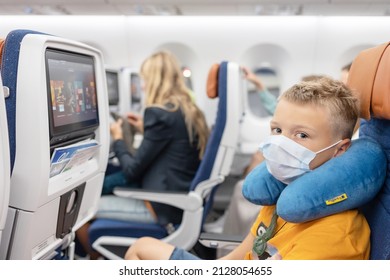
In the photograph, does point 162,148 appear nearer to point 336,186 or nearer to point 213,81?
point 213,81

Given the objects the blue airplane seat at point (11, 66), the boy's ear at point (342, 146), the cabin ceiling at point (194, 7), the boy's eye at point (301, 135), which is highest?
the cabin ceiling at point (194, 7)

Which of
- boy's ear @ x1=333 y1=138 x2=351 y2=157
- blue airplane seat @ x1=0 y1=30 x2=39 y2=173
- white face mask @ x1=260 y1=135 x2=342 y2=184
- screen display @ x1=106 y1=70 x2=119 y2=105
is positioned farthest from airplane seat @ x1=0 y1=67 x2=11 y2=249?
screen display @ x1=106 y1=70 x2=119 y2=105

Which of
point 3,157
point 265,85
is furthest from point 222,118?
point 265,85

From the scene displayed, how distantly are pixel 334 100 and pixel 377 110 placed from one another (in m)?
0.11

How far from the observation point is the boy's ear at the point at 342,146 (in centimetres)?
105

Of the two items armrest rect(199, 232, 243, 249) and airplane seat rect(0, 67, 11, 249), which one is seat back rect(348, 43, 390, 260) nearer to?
armrest rect(199, 232, 243, 249)

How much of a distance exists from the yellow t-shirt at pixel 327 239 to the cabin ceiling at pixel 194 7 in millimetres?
591

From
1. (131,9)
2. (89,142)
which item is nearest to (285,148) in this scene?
(89,142)

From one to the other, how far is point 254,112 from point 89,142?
4013 mm

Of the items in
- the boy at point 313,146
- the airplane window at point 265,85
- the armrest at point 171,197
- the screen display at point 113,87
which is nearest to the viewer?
the boy at point 313,146

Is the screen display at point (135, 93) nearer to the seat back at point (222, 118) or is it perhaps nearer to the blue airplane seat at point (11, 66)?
the seat back at point (222, 118)

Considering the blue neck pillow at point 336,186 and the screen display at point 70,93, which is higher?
the screen display at point 70,93

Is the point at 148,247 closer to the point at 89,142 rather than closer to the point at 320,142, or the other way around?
the point at 89,142

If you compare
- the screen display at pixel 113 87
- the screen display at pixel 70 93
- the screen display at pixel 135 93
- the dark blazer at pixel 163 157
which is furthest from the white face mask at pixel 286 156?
the screen display at pixel 135 93
